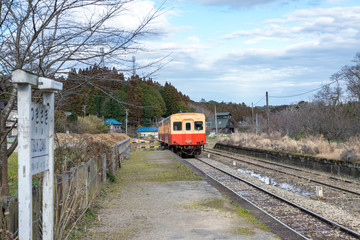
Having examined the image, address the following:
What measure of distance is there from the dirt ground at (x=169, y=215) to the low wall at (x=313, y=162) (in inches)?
292

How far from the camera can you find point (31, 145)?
12.1 ft

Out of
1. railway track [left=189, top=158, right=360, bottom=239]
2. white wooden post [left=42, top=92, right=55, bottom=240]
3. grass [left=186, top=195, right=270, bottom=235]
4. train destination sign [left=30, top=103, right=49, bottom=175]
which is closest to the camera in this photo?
train destination sign [left=30, top=103, right=49, bottom=175]

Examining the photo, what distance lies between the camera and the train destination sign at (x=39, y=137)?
3.78m

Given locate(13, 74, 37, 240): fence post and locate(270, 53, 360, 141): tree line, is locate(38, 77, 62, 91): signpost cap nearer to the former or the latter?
locate(13, 74, 37, 240): fence post

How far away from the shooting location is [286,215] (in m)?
8.51

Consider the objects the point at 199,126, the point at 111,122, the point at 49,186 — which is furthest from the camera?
the point at 111,122

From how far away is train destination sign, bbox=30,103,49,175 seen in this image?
3783 mm

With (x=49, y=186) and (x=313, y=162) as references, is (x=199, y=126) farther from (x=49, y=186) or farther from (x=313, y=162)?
(x=49, y=186)

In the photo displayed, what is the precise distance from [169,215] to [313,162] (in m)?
13.2

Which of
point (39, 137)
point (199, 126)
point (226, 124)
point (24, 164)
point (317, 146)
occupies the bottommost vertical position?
point (317, 146)

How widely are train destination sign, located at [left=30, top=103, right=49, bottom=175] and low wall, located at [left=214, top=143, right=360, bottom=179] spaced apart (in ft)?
46.5

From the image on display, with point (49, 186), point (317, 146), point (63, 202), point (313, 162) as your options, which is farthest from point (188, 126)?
point (49, 186)

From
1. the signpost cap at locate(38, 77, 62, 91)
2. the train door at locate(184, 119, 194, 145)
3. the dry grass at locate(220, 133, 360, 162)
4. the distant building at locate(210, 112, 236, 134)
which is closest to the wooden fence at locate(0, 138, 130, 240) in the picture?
the signpost cap at locate(38, 77, 62, 91)

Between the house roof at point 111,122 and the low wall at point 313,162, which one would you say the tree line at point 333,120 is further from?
the house roof at point 111,122
